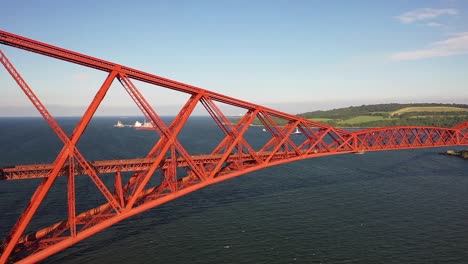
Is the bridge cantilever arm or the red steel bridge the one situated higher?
the bridge cantilever arm

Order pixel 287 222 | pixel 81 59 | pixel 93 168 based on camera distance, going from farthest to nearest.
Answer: pixel 287 222 → pixel 93 168 → pixel 81 59

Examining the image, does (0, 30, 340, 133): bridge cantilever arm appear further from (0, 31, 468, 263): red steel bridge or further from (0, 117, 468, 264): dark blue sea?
(0, 117, 468, 264): dark blue sea

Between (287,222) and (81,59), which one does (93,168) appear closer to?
(81,59)

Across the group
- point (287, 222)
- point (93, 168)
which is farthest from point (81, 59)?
point (287, 222)

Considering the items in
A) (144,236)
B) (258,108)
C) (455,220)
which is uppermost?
(258,108)

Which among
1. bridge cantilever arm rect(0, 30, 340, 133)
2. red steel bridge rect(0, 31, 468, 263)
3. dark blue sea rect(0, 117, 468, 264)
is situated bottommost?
dark blue sea rect(0, 117, 468, 264)

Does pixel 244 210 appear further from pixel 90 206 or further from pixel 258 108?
pixel 90 206

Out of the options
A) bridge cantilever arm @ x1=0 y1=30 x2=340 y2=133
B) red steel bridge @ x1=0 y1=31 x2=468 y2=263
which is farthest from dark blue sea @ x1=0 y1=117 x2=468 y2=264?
bridge cantilever arm @ x1=0 y1=30 x2=340 y2=133

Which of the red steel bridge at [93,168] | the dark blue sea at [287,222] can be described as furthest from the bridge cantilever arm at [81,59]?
the dark blue sea at [287,222]

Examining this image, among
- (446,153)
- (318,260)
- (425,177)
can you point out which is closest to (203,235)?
(318,260)
